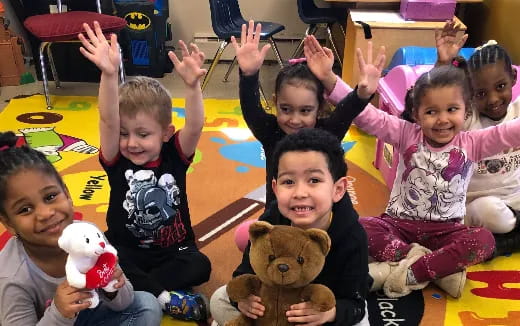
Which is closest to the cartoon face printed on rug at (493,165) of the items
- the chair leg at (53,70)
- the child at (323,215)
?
the child at (323,215)

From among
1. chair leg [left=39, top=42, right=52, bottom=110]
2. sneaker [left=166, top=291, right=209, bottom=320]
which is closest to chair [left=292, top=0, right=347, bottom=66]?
chair leg [left=39, top=42, right=52, bottom=110]

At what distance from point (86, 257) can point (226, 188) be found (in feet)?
3.56

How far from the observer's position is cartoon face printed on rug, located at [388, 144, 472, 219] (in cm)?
142

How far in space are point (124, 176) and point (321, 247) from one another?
0.59 m

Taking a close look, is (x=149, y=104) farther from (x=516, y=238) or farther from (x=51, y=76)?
(x=51, y=76)

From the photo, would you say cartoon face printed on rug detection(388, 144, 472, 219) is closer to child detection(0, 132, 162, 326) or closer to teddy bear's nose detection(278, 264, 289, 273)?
teddy bear's nose detection(278, 264, 289, 273)

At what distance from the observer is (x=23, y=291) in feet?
3.22

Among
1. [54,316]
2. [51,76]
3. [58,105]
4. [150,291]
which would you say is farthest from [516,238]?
[51,76]

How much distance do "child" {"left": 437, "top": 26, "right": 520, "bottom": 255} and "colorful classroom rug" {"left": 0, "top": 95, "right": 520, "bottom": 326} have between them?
4.9 inches

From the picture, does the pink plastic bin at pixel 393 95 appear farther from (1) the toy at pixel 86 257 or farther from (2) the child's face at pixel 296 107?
(1) the toy at pixel 86 257

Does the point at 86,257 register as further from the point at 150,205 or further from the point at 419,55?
the point at 419,55

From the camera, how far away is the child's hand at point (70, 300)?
0.90 metres

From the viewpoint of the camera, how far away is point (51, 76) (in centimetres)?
312

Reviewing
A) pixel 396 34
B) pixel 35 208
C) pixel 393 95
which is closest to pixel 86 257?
pixel 35 208
